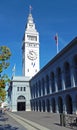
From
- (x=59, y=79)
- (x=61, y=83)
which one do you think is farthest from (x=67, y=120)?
(x=59, y=79)

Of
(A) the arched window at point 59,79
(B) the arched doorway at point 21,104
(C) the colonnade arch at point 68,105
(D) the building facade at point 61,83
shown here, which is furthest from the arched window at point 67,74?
(B) the arched doorway at point 21,104

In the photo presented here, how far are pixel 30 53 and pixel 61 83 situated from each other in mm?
57008

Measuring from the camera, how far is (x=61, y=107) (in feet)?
168

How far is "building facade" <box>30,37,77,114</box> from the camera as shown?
1656 inches

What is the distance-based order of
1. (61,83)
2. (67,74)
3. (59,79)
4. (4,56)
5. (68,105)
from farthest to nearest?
(59,79) → (61,83) → (68,105) → (67,74) → (4,56)

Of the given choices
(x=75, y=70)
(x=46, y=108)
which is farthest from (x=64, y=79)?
(x=46, y=108)

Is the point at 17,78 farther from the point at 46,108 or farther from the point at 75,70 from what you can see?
the point at 75,70

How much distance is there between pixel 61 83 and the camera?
4938 cm

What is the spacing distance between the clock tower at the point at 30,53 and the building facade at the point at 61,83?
3097cm

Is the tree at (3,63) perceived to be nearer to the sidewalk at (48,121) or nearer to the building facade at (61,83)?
the sidewalk at (48,121)

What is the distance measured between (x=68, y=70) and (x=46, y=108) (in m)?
19.6

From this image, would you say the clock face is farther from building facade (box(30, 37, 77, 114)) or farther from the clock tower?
building facade (box(30, 37, 77, 114))

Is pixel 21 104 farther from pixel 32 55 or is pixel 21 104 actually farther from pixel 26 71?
pixel 32 55

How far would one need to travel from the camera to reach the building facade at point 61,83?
138ft
